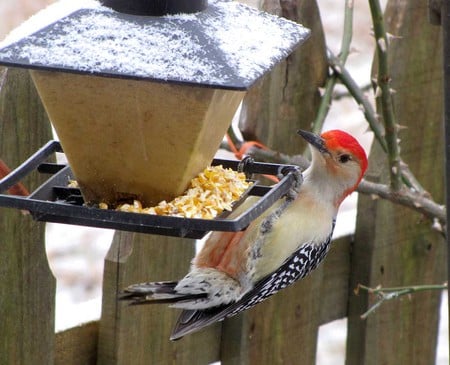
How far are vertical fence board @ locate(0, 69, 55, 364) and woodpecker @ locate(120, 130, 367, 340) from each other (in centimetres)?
48

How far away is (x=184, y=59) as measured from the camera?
2.02m

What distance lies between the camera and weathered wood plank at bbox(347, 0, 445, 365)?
404cm

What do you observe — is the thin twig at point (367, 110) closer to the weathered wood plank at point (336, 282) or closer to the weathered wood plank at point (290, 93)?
the weathered wood plank at point (290, 93)

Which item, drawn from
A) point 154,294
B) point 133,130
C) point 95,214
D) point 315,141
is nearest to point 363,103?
point 315,141

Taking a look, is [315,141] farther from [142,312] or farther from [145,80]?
[145,80]

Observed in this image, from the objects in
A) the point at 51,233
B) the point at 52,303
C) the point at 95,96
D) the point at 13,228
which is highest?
the point at 51,233

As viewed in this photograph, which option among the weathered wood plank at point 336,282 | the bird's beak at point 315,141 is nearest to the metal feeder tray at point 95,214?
the bird's beak at point 315,141

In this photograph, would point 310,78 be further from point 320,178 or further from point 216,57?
point 216,57

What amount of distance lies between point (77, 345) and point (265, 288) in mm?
681

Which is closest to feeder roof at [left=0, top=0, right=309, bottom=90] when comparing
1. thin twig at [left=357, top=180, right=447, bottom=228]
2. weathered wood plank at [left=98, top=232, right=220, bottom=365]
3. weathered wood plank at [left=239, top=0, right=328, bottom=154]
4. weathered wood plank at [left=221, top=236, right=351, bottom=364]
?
weathered wood plank at [left=98, top=232, right=220, bottom=365]

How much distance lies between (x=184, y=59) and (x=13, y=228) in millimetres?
1207

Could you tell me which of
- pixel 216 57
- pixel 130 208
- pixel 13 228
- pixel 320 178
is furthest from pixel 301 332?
pixel 216 57

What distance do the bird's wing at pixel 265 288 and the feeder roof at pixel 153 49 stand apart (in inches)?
41.2

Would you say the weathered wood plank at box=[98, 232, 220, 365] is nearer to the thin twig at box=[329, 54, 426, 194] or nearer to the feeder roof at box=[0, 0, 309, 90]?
the thin twig at box=[329, 54, 426, 194]
